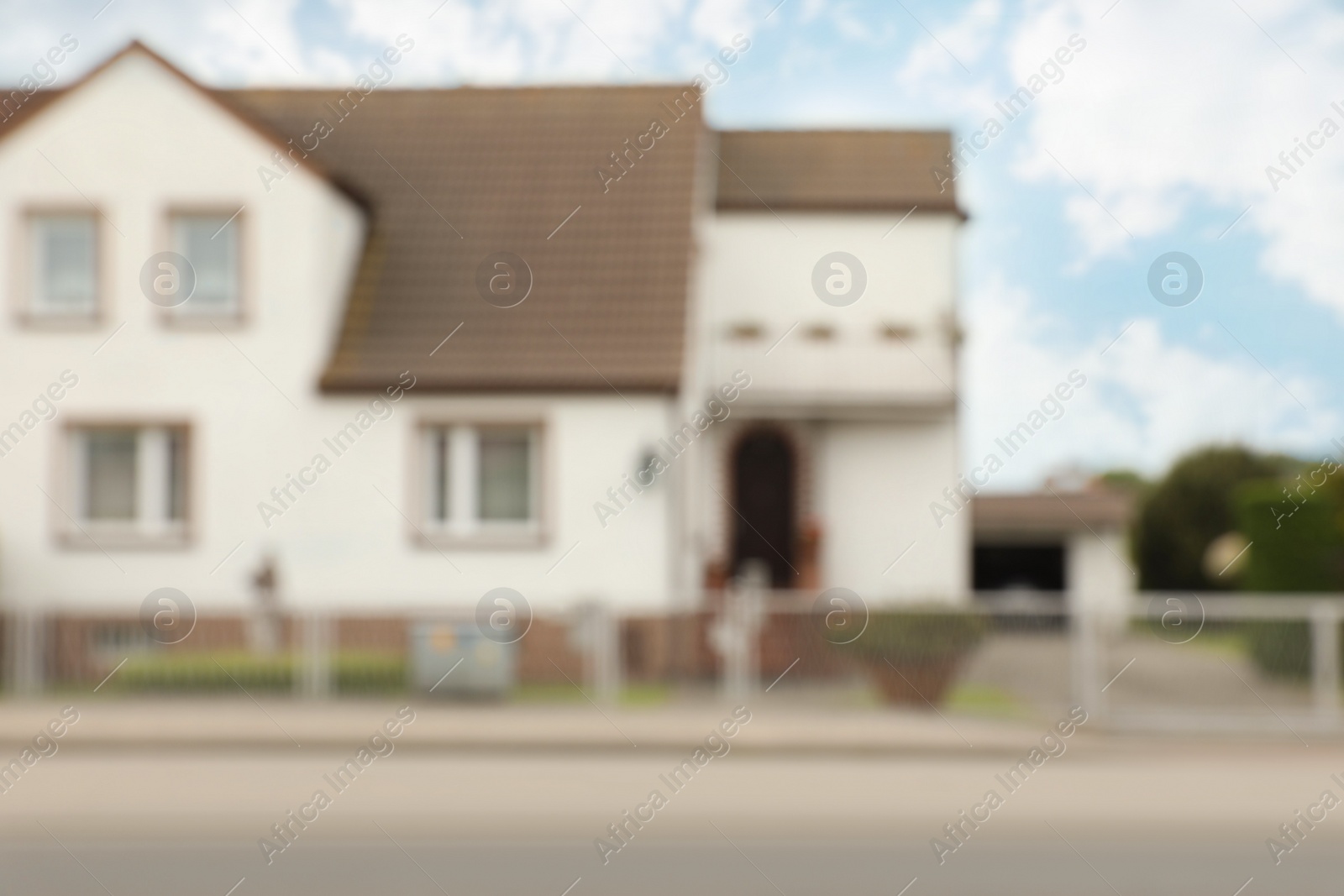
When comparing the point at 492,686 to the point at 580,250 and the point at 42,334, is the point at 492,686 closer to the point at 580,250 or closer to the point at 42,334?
the point at 580,250

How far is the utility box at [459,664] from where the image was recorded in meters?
15.3

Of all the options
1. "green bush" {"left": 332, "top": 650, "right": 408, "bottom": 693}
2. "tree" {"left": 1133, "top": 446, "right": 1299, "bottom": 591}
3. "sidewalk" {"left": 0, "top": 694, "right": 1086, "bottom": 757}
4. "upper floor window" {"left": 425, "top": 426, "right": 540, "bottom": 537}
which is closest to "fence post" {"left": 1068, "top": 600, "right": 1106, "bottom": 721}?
"sidewalk" {"left": 0, "top": 694, "right": 1086, "bottom": 757}

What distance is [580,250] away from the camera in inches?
770

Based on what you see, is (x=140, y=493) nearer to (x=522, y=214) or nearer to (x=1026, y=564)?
(x=522, y=214)

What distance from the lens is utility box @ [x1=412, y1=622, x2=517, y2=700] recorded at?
1533 centimetres

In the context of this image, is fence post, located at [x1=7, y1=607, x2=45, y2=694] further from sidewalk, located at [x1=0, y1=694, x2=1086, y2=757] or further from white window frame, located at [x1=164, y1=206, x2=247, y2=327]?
white window frame, located at [x1=164, y1=206, x2=247, y2=327]

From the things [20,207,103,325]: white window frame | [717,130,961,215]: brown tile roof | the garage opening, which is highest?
[717,130,961,215]: brown tile roof

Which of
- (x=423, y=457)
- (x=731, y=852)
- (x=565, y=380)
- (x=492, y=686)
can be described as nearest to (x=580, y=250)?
(x=565, y=380)

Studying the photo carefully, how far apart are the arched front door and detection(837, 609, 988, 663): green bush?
22.7 feet

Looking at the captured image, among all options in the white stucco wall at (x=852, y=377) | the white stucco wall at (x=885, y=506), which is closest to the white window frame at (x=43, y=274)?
the white stucco wall at (x=852, y=377)

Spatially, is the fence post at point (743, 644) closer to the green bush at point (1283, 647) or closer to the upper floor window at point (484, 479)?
the upper floor window at point (484, 479)

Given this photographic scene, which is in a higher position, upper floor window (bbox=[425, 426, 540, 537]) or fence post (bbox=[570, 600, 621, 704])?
upper floor window (bbox=[425, 426, 540, 537])

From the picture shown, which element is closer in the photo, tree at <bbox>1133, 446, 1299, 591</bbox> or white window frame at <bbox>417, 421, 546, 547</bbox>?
white window frame at <bbox>417, 421, 546, 547</bbox>

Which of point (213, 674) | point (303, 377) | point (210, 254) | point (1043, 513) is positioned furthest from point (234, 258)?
point (1043, 513)
